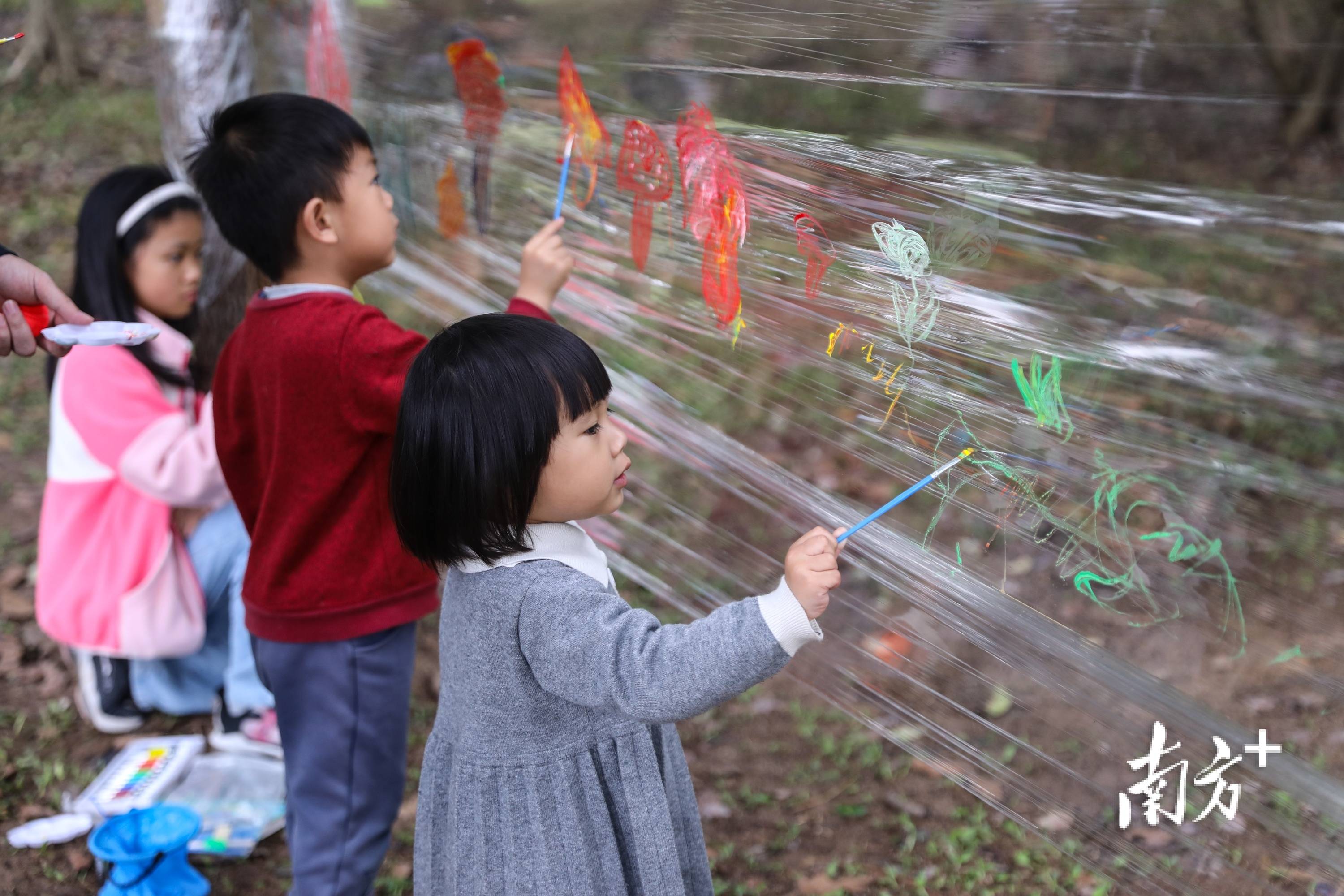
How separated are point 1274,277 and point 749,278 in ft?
2.30

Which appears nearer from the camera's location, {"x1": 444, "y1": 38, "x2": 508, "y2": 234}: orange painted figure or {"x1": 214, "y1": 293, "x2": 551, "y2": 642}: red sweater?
{"x1": 214, "y1": 293, "x2": 551, "y2": 642}: red sweater

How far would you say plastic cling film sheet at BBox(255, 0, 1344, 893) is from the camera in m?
1.27

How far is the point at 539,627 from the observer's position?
1268mm

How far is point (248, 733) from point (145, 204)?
47.0 inches

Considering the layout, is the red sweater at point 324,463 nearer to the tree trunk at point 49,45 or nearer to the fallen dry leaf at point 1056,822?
the fallen dry leaf at point 1056,822

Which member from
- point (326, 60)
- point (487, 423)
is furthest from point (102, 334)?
point (326, 60)

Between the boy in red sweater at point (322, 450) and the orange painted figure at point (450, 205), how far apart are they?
62 centimetres

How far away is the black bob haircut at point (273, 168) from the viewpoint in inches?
69.2

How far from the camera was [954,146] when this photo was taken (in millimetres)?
1401

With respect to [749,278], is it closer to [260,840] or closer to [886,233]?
[886,233]

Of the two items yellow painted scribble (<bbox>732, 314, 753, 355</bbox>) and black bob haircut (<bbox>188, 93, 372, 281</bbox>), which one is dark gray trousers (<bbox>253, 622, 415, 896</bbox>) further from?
yellow painted scribble (<bbox>732, 314, 753, 355</bbox>)

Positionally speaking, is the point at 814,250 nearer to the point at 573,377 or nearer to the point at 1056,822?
the point at 573,377

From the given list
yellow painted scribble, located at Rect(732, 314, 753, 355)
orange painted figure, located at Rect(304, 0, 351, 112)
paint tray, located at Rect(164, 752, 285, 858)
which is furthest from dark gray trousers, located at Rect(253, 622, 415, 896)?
orange painted figure, located at Rect(304, 0, 351, 112)

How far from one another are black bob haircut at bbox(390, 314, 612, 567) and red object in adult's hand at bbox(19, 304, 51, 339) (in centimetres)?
77
